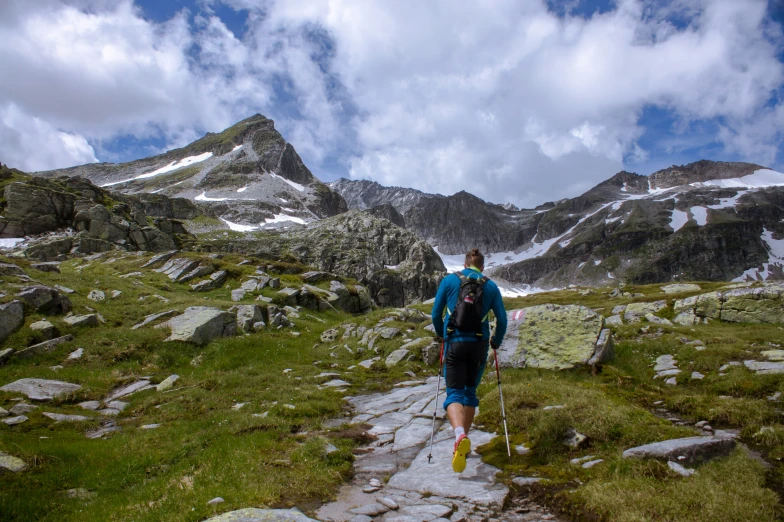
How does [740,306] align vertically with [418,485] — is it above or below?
below

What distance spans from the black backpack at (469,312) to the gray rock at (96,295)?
28992 millimetres

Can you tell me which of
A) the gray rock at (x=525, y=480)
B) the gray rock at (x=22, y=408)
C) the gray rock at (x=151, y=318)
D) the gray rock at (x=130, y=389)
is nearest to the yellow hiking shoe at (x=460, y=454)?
the gray rock at (x=525, y=480)

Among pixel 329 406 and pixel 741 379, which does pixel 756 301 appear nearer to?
pixel 741 379

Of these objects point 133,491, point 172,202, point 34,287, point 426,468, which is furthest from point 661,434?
point 172,202

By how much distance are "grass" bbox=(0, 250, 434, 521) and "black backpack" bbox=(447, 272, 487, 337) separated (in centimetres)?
395

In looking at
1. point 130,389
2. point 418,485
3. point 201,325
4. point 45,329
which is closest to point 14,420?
point 130,389

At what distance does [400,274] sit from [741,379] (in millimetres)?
144647

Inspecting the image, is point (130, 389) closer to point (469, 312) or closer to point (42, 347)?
point (42, 347)

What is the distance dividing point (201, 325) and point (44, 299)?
8288 mm

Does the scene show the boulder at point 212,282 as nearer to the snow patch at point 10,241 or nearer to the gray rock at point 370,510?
the gray rock at point 370,510

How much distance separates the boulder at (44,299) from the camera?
68.1ft

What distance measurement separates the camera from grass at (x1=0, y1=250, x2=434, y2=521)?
720 centimetres

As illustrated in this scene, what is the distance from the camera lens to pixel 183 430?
11492 mm

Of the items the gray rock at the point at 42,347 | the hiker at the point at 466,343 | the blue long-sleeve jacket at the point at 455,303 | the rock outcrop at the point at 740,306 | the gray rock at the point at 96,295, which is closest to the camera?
the hiker at the point at 466,343
